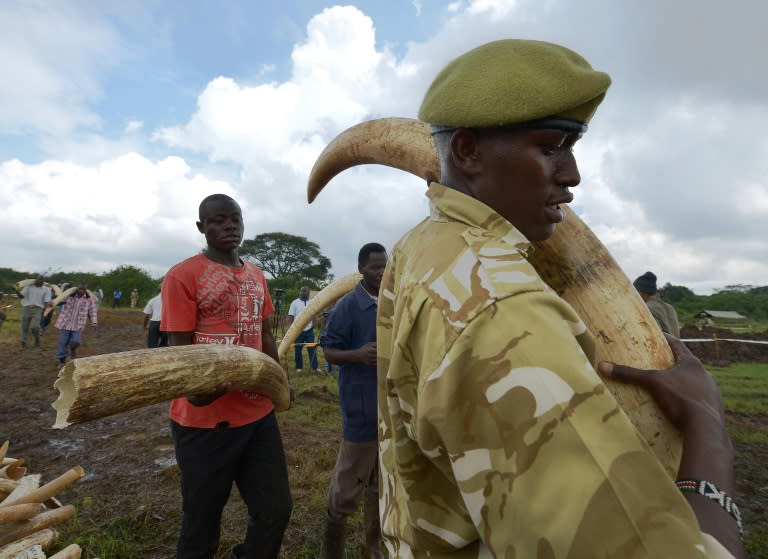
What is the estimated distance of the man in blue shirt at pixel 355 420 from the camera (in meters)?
3.07

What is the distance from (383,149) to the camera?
5.47 ft

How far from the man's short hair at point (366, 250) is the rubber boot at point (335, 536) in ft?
5.90

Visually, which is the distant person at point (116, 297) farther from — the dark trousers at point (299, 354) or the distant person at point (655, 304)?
the distant person at point (655, 304)

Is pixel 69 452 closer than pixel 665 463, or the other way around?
pixel 665 463

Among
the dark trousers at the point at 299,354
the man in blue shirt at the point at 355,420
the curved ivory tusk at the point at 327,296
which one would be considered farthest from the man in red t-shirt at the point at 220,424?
the dark trousers at the point at 299,354

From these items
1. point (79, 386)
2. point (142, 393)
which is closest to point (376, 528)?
point (142, 393)

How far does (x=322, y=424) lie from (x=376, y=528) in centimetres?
348

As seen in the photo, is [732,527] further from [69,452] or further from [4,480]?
[69,452]

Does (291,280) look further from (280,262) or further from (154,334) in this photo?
(154,334)

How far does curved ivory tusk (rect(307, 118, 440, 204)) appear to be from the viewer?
154 cm

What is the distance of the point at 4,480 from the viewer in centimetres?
Answer: 347

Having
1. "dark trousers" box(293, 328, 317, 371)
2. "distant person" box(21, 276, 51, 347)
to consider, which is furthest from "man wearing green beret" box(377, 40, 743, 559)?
"distant person" box(21, 276, 51, 347)

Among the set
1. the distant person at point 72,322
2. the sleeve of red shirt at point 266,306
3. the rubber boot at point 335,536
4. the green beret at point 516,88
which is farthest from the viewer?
the distant person at point 72,322

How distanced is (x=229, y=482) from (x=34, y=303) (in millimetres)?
12750
